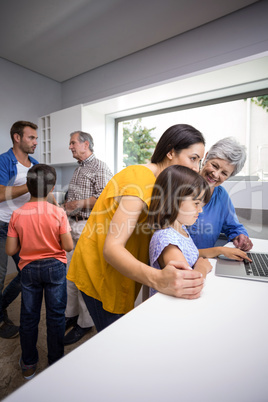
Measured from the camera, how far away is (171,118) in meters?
2.52

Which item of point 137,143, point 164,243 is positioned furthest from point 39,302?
point 137,143

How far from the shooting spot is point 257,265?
0.93m

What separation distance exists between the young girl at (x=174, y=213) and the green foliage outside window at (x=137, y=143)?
1840 millimetres

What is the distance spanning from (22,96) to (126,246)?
2.77m

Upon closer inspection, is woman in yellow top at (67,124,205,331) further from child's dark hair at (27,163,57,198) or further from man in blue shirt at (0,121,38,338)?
man in blue shirt at (0,121,38,338)

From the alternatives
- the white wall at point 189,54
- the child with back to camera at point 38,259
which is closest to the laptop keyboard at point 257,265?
the child with back to camera at point 38,259

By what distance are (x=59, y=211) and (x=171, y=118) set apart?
180cm

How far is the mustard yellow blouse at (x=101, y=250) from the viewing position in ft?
2.45

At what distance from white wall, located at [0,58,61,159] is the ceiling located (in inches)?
7.3

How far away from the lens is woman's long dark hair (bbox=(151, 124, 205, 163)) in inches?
35.9

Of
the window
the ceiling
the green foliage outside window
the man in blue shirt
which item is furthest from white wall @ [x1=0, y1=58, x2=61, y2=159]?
the window

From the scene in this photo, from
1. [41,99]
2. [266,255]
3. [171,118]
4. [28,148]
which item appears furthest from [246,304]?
[41,99]

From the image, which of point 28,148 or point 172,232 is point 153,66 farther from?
point 172,232

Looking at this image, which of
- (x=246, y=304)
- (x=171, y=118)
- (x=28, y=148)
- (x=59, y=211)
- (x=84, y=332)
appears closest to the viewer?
(x=246, y=304)
